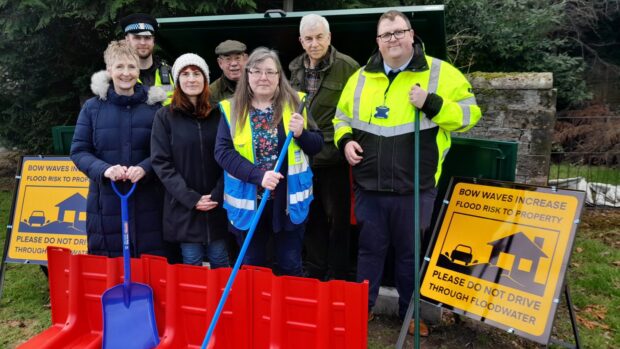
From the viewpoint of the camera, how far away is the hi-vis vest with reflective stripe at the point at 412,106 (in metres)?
2.71

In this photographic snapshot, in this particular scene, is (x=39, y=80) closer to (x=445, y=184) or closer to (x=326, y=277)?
(x=326, y=277)

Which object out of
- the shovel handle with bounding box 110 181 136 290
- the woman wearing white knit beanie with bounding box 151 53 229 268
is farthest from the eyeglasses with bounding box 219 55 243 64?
the shovel handle with bounding box 110 181 136 290

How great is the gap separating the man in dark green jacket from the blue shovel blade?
1374 mm

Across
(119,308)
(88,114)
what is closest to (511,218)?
(119,308)

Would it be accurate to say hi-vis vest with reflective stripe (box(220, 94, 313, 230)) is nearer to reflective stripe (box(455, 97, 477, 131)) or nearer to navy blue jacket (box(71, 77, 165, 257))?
navy blue jacket (box(71, 77, 165, 257))

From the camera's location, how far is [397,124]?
2.79 m

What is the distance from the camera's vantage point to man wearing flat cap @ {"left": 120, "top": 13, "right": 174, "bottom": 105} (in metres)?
3.49

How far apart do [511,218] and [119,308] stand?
2.47 metres

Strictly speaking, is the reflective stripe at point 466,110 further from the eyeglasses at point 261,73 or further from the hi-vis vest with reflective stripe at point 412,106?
the eyeglasses at point 261,73

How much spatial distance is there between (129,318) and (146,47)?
201cm

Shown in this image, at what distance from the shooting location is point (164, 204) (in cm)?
297

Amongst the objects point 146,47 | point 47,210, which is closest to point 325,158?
point 146,47

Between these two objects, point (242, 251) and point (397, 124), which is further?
point (397, 124)

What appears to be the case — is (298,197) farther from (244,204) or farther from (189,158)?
(189,158)
